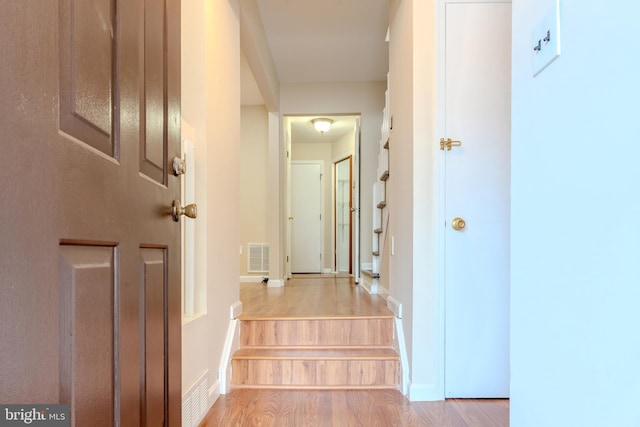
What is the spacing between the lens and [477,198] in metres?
2.08

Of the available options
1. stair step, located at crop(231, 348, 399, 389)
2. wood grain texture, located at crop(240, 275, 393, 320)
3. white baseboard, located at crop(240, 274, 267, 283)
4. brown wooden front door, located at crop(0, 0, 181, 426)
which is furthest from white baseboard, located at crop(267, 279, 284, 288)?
brown wooden front door, located at crop(0, 0, 181, 426)

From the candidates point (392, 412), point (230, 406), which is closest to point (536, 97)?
point (392, 412)

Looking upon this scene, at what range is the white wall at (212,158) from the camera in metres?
1.77

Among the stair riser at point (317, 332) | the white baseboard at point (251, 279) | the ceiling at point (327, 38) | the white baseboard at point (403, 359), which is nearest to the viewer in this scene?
the white baseboard at point (403, 359)

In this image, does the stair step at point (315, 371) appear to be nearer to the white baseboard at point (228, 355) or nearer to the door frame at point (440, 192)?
the white baseboard at point (228, 355)

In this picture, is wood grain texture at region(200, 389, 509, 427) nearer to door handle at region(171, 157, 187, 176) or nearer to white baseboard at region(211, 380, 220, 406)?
white baseboard at region(211, 380, 220, 406)

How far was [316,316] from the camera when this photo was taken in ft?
8.58

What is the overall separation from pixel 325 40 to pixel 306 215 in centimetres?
391

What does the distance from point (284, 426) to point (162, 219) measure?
133 centimetres

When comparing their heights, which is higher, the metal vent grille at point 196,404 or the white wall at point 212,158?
the white wall at point 212,158

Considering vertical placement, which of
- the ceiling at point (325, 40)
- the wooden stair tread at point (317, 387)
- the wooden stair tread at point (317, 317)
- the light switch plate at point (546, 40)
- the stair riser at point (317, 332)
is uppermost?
the ceiling at point (325, 40)

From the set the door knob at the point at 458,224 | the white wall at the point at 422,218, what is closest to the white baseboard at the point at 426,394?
the white wall at the point at 422,218

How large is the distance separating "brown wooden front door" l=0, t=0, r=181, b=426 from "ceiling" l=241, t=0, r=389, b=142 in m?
2.61

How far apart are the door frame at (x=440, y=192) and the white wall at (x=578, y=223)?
3.80ft
